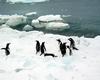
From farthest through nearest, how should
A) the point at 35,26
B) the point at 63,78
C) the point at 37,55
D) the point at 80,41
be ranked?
the point at 35,26 → the point at 80,41 → the point at 37,55 → the point at 63,78

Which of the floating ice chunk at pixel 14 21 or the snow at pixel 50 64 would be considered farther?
the floating ice chunk at pixel 14 21

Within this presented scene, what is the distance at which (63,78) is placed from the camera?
977cm

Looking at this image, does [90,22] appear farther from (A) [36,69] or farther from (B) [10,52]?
(A) [36,69]

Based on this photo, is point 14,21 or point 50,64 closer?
point 50,64

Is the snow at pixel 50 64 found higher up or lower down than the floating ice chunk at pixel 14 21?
higher up

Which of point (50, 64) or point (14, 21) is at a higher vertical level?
point (50, 64)

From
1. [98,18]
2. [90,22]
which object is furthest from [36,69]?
[98,18]

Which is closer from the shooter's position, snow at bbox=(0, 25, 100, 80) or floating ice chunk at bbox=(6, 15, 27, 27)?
snow at bbox=(0, 25, 100, 80)

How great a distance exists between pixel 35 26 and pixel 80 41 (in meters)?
12.5

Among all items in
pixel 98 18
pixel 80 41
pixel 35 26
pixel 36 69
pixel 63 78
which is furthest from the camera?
pixel 98 18

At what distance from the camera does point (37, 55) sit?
12.3m

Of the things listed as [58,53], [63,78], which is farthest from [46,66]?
[58,53]

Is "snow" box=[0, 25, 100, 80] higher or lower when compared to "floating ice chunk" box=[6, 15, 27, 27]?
higher

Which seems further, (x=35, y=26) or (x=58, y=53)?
(x=35, y=26)
